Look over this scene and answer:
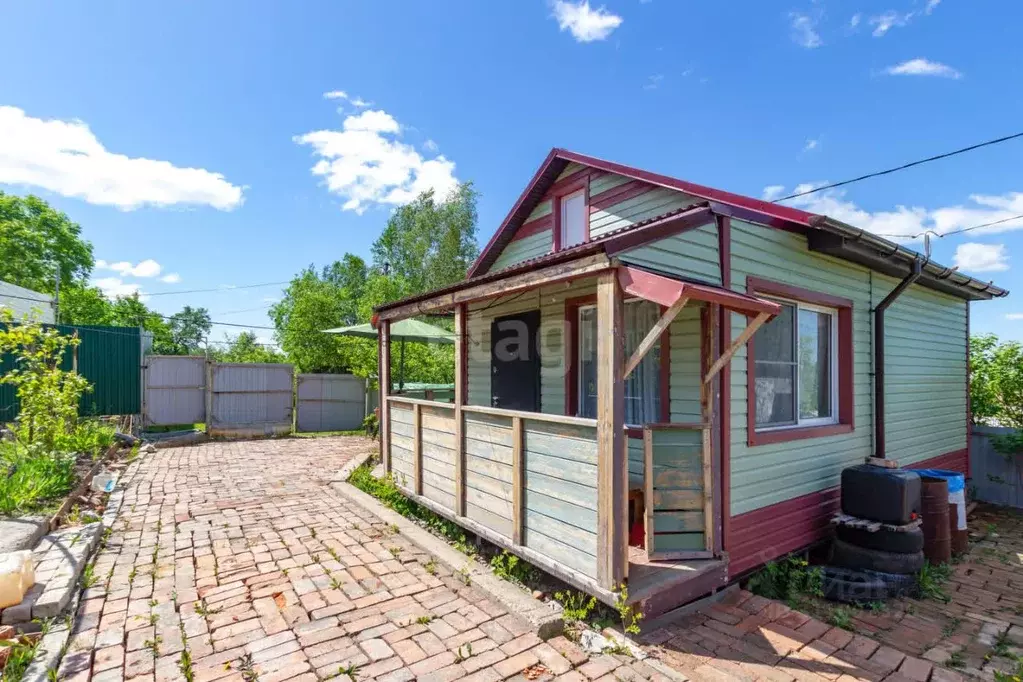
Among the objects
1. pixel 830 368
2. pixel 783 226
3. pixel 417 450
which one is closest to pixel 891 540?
pixel 830 368

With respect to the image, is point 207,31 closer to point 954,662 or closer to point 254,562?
point 254,562

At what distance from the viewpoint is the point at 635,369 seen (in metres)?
4.92

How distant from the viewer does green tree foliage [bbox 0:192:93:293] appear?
1040 inches

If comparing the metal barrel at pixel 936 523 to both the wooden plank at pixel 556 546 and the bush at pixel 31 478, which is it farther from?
the bush at pixel 31 478

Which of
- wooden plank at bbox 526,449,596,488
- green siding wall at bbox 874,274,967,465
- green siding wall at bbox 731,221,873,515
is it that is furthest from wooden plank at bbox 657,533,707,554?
green siding wall at bbox 874,274,967,465

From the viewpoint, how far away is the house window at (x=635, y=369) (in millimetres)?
4656

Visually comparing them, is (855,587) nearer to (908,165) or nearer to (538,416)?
(538,416)

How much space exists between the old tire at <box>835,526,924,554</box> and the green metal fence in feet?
45.2

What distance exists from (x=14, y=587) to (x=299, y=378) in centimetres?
1009

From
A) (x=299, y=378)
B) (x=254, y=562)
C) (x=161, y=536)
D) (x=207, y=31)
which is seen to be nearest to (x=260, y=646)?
(x=254, y=562)

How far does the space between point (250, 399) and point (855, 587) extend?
12310 mm

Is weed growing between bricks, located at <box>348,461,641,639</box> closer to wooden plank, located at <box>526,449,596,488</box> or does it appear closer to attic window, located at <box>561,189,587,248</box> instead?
wooden plank, located at <box>526,449,596,488</box>

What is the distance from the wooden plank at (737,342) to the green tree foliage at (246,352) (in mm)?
26284

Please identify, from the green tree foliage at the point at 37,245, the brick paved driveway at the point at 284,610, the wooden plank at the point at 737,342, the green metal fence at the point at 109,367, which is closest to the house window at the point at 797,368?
the wooden plank at the point at 737,342
